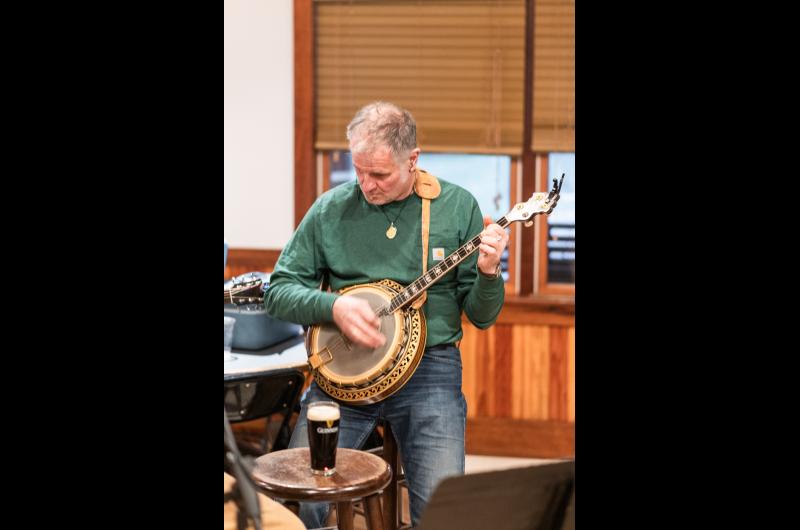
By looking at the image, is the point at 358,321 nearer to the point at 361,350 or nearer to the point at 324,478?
the point at 361,350

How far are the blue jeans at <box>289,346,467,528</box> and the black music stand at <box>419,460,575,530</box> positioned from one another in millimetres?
1026

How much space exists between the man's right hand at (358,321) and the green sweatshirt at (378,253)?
0.10 m

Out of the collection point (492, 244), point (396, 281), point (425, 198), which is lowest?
point (396, 281)

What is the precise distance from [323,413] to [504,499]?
22.8 inches

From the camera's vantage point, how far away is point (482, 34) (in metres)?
4.45

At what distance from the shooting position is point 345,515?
6.66ft

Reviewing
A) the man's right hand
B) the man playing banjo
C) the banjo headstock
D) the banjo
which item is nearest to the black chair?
the man playing banjo

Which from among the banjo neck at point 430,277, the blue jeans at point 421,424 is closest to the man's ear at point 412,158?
the banjo neck at point 430,277

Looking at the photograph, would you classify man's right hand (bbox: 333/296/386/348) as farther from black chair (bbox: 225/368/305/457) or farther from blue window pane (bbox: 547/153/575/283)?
blue window pane (bbox: 547/153/575/283)

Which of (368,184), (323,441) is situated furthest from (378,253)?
(323,441)
